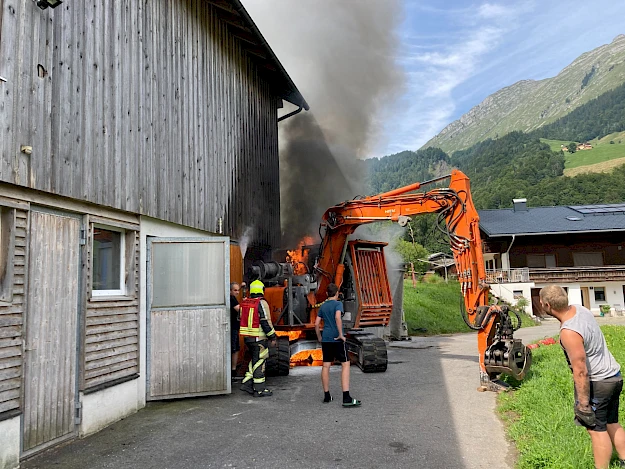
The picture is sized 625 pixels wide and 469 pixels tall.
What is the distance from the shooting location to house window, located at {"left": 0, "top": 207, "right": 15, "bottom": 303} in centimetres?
466

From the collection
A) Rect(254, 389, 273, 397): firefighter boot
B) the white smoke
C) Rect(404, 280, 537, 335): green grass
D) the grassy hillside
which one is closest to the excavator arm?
the white smoke

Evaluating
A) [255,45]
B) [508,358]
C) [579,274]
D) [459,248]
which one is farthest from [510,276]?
[255,45]

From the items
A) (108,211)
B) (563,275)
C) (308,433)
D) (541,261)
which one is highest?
(541,261)

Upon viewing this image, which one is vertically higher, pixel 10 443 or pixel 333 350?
pixel 333 350

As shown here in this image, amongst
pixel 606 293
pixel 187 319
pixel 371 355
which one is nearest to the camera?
pixel 187 319

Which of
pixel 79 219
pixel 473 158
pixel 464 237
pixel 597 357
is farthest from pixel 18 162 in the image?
pixel 473 158

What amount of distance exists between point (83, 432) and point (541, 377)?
7070mm

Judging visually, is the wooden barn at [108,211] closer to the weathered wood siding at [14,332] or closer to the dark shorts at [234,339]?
the weathered wood siding at [14,332]

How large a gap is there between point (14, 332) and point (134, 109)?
12.2ft

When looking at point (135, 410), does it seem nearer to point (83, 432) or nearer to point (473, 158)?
point (83, 432)

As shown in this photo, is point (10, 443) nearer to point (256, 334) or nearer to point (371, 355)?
point (256, 334)

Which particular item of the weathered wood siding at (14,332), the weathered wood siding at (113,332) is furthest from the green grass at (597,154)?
the weathered wood siding at (14,332)

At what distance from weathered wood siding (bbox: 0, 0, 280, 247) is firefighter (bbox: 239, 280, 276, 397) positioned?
6.30 feet

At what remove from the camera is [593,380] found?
155 inches
